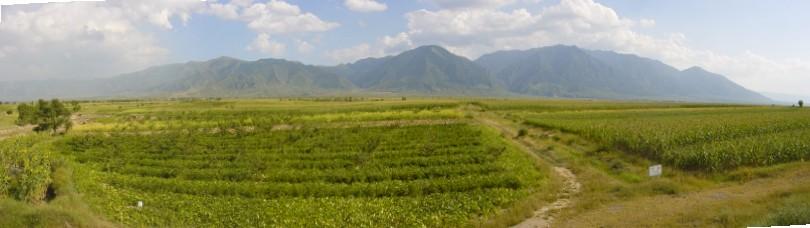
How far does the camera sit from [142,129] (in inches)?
1885

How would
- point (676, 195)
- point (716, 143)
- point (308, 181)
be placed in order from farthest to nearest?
point (716, 143)
point (308, 181)
point (676, 195)

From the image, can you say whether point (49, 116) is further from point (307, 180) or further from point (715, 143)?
point (715, 143)

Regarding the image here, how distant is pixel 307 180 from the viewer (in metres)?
21.7

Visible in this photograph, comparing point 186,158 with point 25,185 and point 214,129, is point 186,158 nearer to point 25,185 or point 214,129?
point 25,185

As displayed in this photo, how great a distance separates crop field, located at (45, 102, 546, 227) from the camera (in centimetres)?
1602

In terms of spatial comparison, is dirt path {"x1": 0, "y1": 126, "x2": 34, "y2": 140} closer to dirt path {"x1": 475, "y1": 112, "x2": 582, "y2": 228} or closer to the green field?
the green field

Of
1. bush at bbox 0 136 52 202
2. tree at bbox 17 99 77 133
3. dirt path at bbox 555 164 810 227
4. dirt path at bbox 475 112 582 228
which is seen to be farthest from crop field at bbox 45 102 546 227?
tree at bbox 17 99 77 133

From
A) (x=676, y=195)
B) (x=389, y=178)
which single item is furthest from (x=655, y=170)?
(x=389, y=178)

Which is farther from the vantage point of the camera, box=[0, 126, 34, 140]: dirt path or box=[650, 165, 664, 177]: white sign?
box=[0, 126, 34, 140]: dirt path

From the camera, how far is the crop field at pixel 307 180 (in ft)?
52.5

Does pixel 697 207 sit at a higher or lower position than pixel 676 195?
higher

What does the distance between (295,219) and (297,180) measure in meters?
6.36

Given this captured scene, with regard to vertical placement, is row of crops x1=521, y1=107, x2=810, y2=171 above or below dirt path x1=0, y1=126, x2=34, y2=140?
above

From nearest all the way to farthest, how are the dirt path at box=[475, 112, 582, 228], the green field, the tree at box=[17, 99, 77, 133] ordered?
the dirt path at box=[475, 112, 582, 228], the green field, the tree at box=[17, 99, 77, 133]
